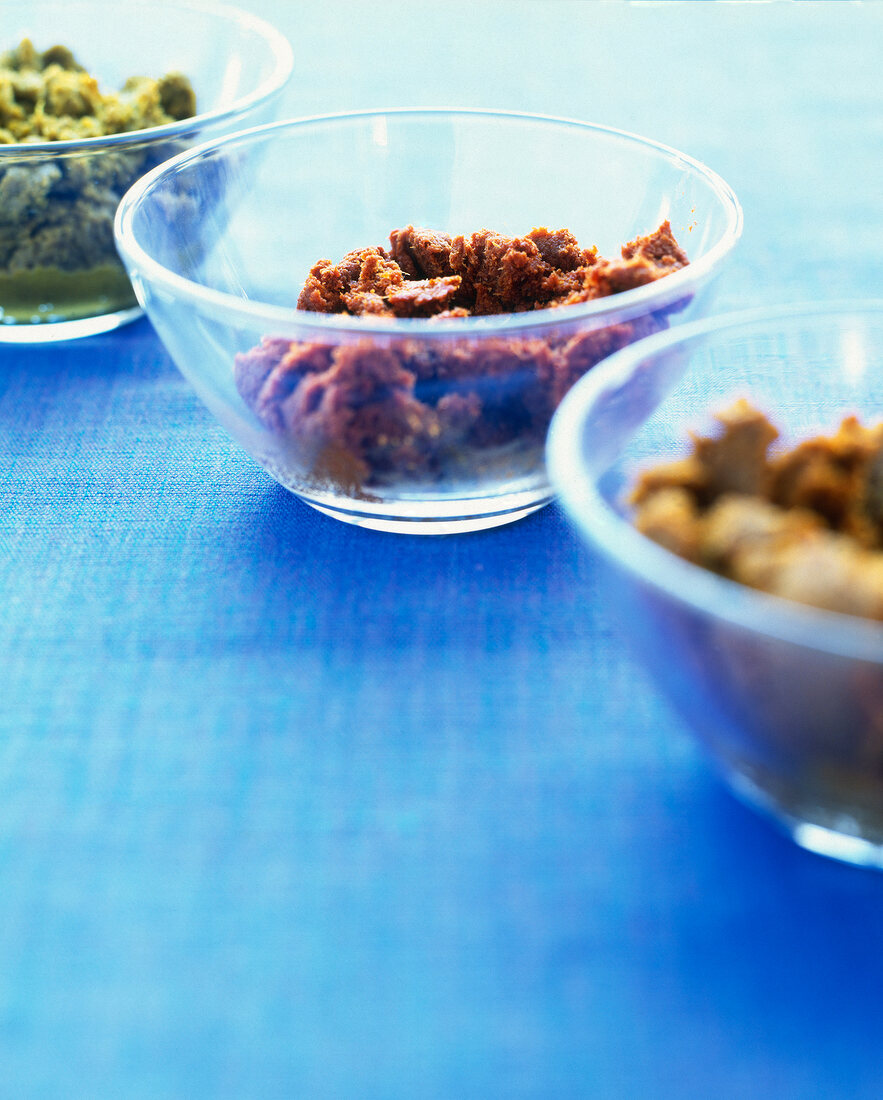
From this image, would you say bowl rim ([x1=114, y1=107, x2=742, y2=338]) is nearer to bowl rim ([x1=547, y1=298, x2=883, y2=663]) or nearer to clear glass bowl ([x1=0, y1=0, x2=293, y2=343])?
bowl rim ([x1=547, y1=298, x2=883, y2=663])

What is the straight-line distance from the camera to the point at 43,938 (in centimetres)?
67

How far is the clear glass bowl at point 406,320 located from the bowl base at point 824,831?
0.34 metres

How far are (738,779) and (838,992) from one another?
5.1 inches

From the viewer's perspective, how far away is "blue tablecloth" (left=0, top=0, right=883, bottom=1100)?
1.98 ft

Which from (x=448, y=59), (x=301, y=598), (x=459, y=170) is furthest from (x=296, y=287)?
(x=448, y=59)

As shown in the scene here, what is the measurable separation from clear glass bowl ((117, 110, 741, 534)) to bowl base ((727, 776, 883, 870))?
34 cm

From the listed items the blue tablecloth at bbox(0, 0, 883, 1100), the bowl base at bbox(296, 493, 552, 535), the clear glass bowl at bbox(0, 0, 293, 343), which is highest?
the clear glass bowl at bbox(0, 0, 293, 343)

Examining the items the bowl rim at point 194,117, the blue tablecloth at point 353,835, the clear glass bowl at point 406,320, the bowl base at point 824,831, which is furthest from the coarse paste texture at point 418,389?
the bowl rim at point 194,117

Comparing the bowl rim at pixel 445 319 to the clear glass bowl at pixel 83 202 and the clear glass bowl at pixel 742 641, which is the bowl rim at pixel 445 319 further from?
the clear glass bowl at pixel 83 202

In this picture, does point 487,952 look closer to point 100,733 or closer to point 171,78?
point 100,733

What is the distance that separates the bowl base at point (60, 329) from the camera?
4.44ft

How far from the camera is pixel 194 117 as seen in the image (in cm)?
144

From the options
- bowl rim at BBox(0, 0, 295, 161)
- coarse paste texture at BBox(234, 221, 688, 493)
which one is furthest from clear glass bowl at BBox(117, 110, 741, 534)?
bowl rim at BBox(0, 0, 295, 161)

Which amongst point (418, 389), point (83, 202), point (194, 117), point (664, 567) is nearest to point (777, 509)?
point (664, 567)
